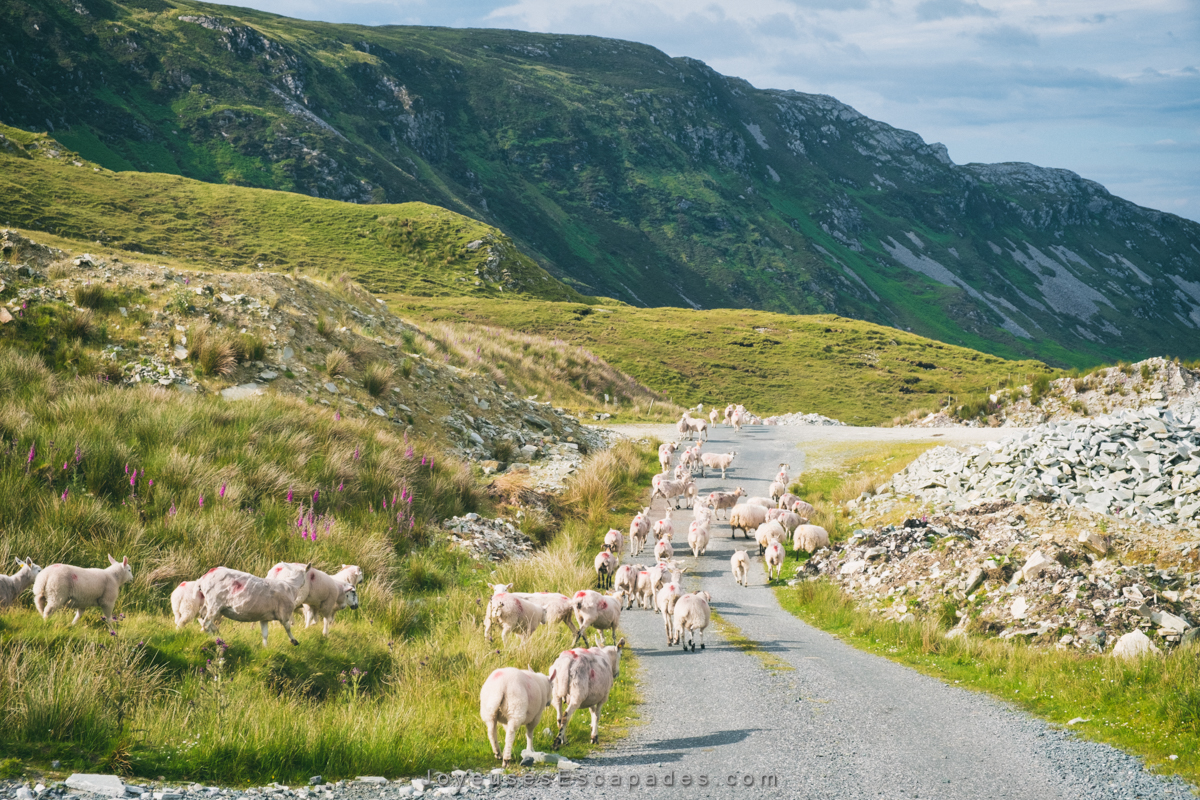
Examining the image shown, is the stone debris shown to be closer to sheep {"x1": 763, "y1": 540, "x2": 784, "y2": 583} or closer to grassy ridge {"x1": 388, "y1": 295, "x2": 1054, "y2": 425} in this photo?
sheep {"x1": 763, "y1": 540, "x2": 784, "y2": 583}

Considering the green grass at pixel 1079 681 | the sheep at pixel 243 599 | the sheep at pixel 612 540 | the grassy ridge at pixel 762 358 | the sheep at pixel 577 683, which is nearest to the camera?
the sheep at pixel 577 683

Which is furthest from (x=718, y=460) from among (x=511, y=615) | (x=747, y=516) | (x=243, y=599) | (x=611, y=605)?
A: (x=243, y=599)

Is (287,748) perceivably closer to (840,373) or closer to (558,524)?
(558,524)

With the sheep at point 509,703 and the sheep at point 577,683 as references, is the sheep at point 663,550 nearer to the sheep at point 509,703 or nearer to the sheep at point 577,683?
the sheep at point 577,683

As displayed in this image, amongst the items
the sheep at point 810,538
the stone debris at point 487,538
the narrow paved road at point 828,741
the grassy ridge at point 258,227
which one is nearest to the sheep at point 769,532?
the sheep at point 810,538

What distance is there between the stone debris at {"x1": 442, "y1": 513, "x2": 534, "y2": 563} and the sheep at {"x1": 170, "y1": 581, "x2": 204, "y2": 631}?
6806 millimetres

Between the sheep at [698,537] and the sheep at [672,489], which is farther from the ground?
the sheep at [672,489]

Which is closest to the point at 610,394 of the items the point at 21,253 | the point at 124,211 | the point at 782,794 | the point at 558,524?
the point at 558,524

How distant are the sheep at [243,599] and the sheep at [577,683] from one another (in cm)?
342

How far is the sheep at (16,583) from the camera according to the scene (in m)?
8.50

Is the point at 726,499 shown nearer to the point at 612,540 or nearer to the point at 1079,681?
the point at 612,540

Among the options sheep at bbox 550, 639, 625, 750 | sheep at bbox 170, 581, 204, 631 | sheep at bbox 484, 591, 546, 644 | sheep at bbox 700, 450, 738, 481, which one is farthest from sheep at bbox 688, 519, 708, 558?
sheep at bbox 170, 581, 204, 631

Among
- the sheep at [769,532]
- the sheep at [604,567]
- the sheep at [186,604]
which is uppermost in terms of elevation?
the sheep at [186,604]

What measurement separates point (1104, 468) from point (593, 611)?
12888mm
